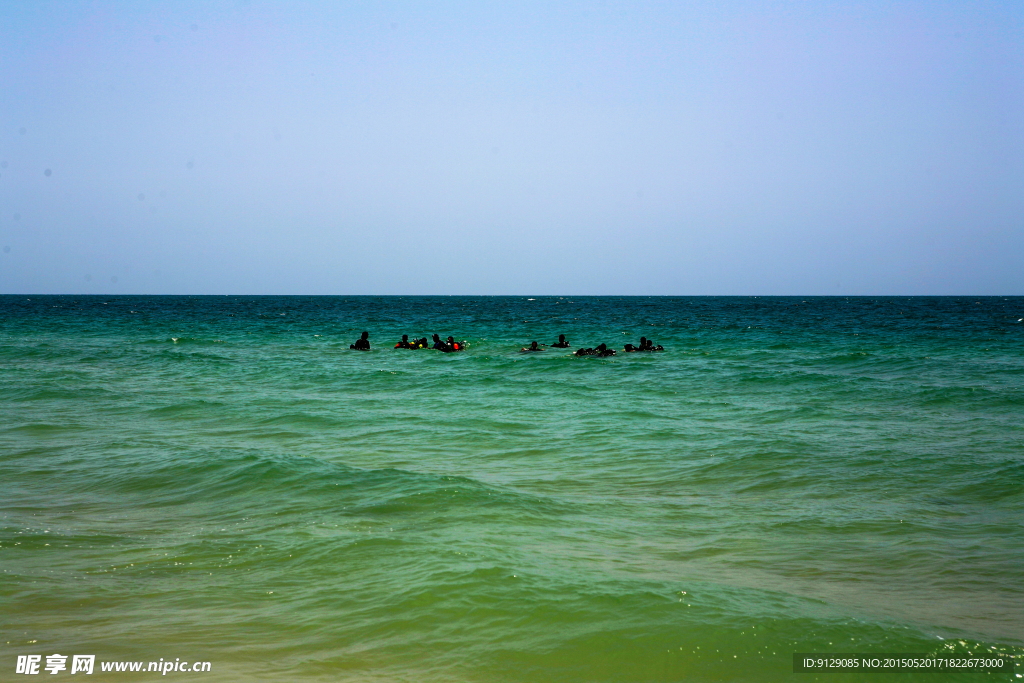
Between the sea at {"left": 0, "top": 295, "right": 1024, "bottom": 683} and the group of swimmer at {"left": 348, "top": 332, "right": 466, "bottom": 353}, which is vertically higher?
the group of swimmer at {"left": 348, "top": 332, "right": 466, "bottom": 353}

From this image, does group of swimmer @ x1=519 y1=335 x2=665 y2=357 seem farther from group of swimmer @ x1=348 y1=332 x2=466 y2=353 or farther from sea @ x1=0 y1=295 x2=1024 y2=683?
sea @ x1=0 y1=295 x2=1024 y2=683

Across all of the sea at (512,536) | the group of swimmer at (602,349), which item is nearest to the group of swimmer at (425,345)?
the group of swimmer at (602,349)

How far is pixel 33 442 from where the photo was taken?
1137 cm

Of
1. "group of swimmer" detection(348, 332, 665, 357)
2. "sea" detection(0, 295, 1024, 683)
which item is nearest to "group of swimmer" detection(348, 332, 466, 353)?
"group of swimmer" detection(348, 332, 665, 357)

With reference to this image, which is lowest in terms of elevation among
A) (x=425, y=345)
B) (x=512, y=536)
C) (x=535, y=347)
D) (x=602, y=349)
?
(x=512, y=536)

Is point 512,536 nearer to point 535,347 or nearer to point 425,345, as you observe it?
point 535,347

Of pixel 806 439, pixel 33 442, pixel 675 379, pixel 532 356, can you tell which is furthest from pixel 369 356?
pixel 806 439

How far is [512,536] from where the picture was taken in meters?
6.81

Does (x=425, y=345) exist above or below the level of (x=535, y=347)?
below

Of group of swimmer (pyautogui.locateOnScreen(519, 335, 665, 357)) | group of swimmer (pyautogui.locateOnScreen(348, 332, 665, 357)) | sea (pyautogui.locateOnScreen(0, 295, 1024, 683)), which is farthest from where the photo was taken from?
group of swimmer (pyautogui.locateOnScreen(348, 332, 665, 357))

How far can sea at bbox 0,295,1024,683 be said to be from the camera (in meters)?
4.83

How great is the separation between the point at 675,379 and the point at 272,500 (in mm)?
13949

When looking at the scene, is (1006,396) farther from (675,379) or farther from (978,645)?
(978,645)

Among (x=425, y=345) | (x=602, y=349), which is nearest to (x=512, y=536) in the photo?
(x=602, y=349)
